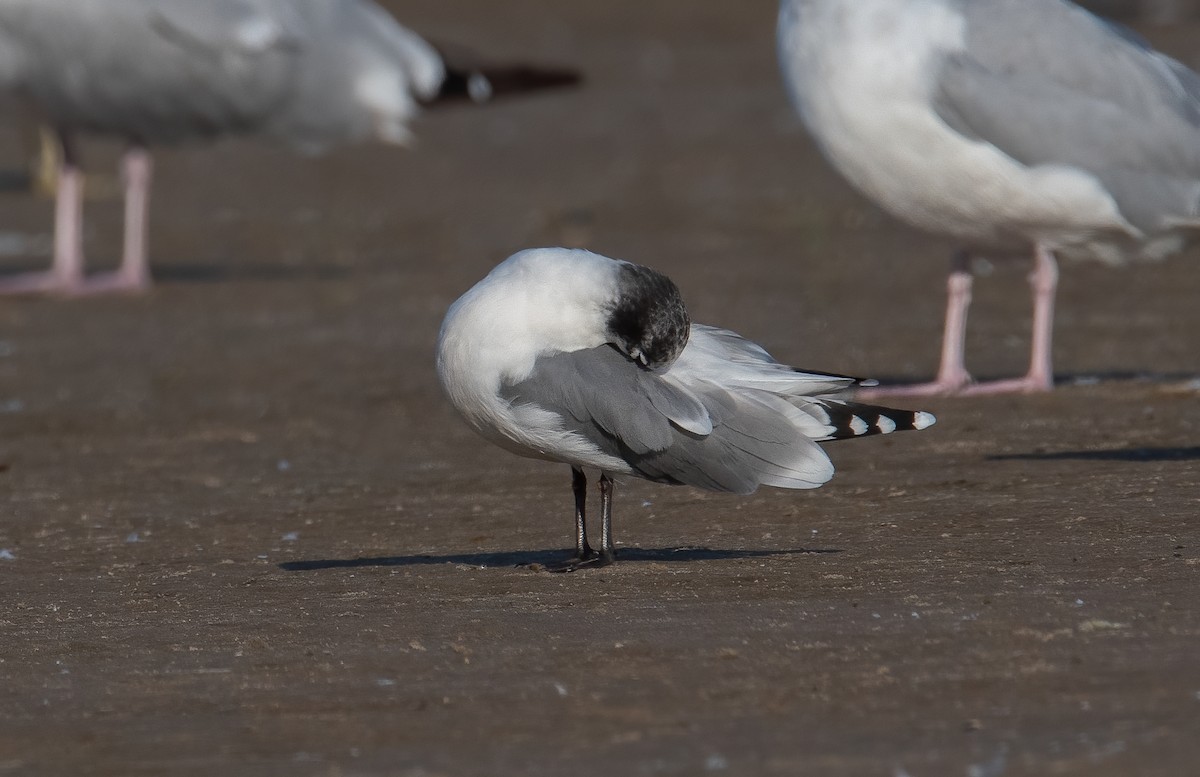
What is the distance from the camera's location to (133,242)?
1199 centimetres

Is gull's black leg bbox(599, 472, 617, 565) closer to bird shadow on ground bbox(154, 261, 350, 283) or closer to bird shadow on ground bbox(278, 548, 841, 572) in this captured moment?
bird shadow on ground bbox(278, 548, 841, 572)

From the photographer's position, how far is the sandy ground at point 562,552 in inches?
145

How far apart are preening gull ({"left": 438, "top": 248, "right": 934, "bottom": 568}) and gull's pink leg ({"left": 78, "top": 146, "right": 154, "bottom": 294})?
23.7ft

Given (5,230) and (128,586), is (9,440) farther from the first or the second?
(5,230)

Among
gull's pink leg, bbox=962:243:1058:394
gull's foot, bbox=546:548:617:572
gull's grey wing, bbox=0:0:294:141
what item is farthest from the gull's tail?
gull's foot, bbox=546:548:617:572

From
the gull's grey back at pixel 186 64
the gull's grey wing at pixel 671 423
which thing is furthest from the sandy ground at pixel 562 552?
the gull's grey back at pixel 186 64

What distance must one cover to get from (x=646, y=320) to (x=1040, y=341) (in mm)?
3065

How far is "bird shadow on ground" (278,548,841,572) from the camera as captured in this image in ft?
17.3

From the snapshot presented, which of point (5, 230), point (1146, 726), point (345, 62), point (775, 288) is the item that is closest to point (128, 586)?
point (1146, 726)

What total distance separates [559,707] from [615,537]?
188cm

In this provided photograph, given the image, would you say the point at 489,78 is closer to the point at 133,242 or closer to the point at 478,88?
the point at 478,88

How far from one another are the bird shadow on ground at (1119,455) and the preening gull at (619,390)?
1407mm

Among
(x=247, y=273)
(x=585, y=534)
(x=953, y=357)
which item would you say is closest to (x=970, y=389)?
(x=953, y=357)

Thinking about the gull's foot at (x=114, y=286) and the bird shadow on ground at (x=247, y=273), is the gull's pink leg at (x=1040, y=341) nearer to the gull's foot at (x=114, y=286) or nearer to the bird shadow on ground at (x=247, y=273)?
the bird shadow on ground at (x=247, y=273)
